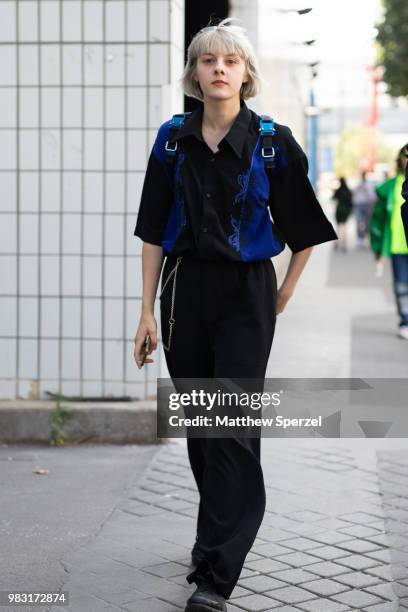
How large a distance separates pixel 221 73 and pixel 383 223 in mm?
7861

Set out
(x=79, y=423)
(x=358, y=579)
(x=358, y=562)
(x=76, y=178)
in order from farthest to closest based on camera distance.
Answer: (x=76, y=178)
(x=79, y=423)
(x=358, y=562)
(x=358, y=579)

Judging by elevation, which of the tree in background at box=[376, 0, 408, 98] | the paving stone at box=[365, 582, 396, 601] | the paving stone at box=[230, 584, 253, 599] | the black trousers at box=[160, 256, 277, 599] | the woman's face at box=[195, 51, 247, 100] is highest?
the tree in background at box=[376, 0, 408, 98]

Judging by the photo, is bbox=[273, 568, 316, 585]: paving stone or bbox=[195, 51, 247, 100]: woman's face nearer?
bbox=[195, 51, 247, 100]: woman's face

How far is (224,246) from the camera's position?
398 centimetres

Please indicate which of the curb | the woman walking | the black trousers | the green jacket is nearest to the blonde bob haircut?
the woman walking

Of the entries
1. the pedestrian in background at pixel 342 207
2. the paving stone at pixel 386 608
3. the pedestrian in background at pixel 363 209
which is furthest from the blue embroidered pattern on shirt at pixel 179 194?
the pedestrian in background at pixel 363 209

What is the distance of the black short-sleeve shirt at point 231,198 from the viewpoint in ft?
13.2

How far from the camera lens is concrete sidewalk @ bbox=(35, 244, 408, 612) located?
4184mm

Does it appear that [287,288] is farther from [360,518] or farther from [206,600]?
[360,518]

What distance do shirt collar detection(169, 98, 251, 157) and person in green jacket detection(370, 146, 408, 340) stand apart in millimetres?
7394

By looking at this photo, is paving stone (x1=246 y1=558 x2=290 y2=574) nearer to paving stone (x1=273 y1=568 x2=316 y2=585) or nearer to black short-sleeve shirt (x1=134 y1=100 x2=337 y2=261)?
paving stone (x1=273 y1=568 x2=316 y2=585)

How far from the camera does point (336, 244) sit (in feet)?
91.1

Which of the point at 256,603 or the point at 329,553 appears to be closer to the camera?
the point at 256,603

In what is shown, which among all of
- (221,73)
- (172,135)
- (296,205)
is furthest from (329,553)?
(221,73)
